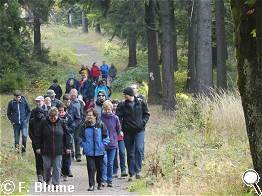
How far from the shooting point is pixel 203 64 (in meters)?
22.3

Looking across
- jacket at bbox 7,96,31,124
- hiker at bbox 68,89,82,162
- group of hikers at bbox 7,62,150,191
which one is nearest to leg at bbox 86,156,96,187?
group of hikers at bbox 7,62,150,191

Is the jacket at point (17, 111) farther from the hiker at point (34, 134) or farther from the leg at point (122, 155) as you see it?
the leg at point (122, 155)

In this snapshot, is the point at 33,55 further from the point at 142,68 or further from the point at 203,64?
the point at 203,64

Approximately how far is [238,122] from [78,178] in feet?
15.7

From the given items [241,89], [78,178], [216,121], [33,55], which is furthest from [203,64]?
[33,55]

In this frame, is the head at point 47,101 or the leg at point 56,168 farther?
the head at point 47,101

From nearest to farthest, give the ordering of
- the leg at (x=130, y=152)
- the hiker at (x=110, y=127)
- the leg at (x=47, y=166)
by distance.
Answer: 1. the leg at (x=47, y=166)
2. the hiker at (x=110, y=127)
3. the leg at (x=130, y=152)

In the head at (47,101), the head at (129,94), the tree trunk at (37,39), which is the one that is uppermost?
the tree trunk at (37,39)

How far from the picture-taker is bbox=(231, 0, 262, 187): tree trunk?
9.16 m

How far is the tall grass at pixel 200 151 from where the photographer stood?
1055cm

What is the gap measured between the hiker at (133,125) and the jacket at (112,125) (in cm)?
44

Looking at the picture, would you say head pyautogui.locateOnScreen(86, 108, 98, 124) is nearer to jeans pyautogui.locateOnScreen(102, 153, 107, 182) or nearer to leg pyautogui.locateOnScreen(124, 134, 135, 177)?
jeans pyautogui.locateOnScreen(102, 153, 107, 182)

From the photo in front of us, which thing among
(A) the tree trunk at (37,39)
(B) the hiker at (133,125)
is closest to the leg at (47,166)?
(B) the hiker at (133,125)

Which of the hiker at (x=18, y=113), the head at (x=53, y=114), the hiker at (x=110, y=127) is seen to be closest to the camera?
the head at (x=53, y=114)
